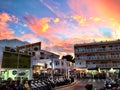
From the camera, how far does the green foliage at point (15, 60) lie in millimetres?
19906

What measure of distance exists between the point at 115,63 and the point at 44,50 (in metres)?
21.2

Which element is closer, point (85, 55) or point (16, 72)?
point (16, 72)

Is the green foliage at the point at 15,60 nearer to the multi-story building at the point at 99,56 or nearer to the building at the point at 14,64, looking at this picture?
the building at the point at 14,64

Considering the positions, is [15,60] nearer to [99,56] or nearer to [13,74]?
[13,74]

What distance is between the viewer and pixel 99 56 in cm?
5406

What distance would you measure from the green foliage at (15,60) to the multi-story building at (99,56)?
29.1 meters

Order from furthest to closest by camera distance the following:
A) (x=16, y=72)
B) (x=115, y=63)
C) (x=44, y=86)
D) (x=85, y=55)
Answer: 1. (x=85, y=55)
2. (x=115, y=63)
3. (x=16, y=72)
4. (x=44, y=86)

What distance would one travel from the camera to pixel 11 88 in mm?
15703

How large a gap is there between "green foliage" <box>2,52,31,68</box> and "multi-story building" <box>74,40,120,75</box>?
95.6 feet

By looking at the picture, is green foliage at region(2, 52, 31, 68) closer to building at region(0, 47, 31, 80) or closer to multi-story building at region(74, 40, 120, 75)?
building at region(0, 47, 31, 80)

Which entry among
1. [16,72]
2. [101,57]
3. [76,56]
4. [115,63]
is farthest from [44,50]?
[16,72]

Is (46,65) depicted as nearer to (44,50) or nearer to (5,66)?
(5,66)

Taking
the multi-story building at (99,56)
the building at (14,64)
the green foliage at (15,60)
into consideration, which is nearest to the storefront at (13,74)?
the building at (14,64)

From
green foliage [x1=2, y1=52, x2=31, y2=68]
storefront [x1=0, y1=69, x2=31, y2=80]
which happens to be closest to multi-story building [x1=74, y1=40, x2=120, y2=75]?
green foliage [x1=2, y1=52, x2=31, y2=68]
